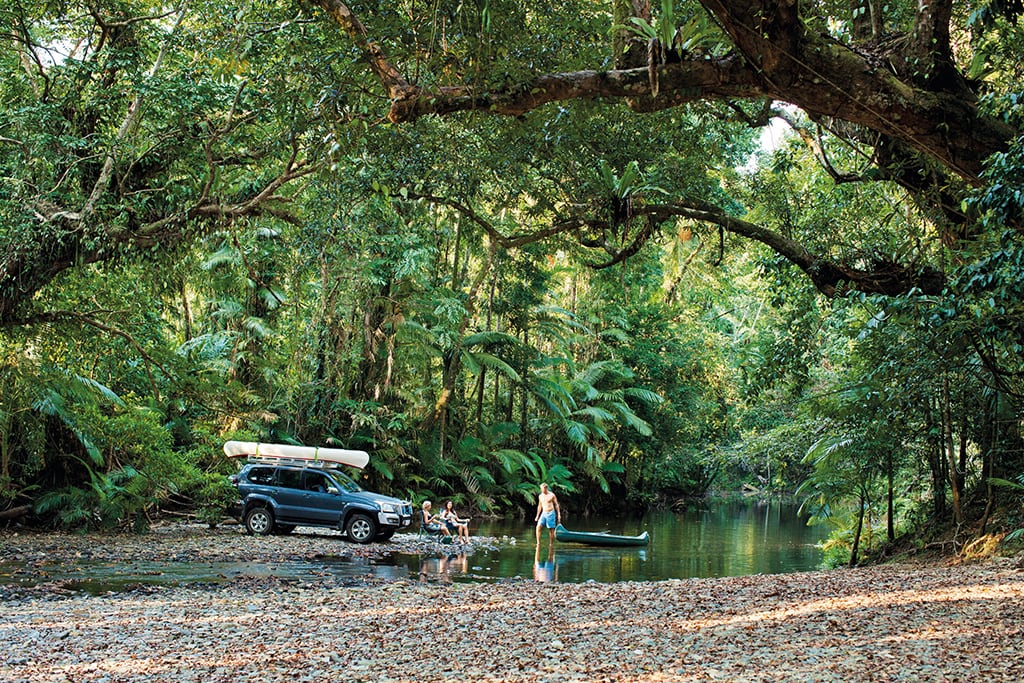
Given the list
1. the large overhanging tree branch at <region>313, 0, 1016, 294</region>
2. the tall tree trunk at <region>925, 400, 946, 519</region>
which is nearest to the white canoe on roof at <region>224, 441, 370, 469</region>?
the tall tree trunk at <region>925, 400, 946, 519</region>

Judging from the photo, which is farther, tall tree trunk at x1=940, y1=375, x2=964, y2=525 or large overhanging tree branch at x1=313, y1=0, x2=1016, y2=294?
tall tree trunk at x1=940, y1=375, x2=964, y2=525

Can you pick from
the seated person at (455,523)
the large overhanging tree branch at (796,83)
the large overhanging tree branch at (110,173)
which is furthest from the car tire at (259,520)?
the large overhanging tree branch at (796,83)

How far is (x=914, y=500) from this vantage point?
16.0 m

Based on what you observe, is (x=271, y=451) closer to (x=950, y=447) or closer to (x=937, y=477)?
(x=937, y=477)

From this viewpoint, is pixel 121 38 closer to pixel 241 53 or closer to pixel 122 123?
pixel 122 123

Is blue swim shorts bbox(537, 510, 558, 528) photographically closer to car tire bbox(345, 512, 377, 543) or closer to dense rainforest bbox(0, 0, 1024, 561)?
car tire bbox(345, 512, 377, 543)

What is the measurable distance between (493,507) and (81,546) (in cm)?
1413

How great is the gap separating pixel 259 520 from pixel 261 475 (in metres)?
0.96

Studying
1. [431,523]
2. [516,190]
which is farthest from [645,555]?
[516,190]

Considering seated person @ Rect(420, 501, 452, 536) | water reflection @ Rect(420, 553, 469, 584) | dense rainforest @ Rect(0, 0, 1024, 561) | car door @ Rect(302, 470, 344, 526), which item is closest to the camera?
dense rainforest @ Rect(0, 0, 1024, 561)

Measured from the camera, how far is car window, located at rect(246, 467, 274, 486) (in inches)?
739

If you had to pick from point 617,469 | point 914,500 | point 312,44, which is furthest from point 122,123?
point 617,469

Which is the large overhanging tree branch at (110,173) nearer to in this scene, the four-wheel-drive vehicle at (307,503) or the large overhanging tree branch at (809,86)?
the large overhanging tree branch at (809,86)

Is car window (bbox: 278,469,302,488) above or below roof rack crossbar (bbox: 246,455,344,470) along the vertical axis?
below
